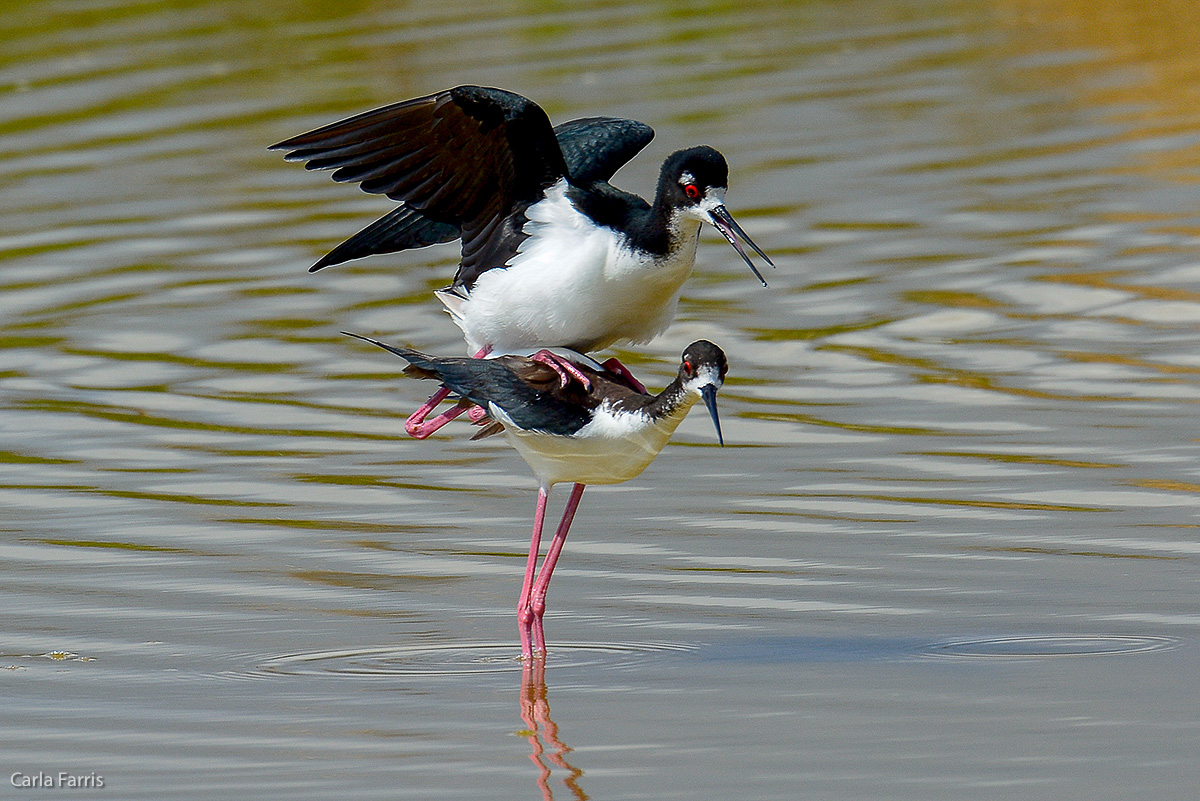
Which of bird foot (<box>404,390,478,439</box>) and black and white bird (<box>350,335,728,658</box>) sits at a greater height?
black and white bird (<box>350,335,728,658</box>)

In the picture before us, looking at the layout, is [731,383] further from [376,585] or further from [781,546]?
[376,585]

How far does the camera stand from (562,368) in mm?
7121

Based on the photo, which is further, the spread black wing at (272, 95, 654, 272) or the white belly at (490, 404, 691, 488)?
the spread black wing at (272, 95, 654, 272)

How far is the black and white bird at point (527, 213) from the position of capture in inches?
278

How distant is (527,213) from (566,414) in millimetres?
784

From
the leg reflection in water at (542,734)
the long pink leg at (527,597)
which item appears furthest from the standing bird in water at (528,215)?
the leg reflection in water at (542,734)

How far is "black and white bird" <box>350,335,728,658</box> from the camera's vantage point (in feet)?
21.7

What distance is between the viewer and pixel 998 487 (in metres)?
8.58

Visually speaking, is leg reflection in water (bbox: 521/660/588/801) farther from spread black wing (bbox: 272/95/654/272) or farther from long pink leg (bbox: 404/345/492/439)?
spread black wing (bbox: 272/95/654/272)

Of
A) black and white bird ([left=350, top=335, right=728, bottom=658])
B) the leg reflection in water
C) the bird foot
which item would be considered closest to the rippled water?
the leg reflection in water

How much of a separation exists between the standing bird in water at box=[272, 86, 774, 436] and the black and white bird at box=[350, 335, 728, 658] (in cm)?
10

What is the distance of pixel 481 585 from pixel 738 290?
456cm

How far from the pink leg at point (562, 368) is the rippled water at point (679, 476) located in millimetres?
837

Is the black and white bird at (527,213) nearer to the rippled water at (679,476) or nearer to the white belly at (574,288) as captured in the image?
the white belly at (574,288)
